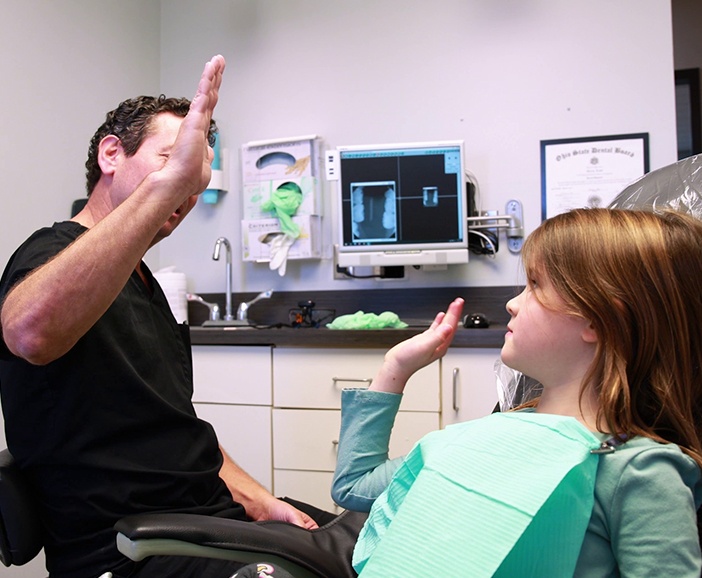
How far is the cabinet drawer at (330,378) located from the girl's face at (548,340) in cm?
145

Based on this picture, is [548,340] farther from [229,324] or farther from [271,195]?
[271,195]

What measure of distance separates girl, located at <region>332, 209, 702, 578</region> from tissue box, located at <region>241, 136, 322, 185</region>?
2.18m

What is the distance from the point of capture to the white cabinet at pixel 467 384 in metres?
2.30

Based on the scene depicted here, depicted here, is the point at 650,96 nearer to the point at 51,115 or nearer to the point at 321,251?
the point at 321,251

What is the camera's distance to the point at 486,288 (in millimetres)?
2873

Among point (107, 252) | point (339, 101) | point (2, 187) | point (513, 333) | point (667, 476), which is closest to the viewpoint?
point (667, 476)

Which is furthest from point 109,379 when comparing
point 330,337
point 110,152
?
point 330,337

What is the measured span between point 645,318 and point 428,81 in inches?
92.8

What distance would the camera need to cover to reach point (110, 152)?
1371mm

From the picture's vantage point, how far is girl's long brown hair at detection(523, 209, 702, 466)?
0.80 m

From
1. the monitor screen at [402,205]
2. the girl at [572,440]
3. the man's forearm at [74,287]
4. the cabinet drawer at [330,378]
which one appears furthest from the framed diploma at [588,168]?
the man's forearm at [74,287]

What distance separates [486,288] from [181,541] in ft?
7.09

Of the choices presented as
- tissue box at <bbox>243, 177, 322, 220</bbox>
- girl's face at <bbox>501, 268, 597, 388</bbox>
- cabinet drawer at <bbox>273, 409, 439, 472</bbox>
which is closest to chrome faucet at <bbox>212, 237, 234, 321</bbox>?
tissue box at <bbox>243, 177, 322, 220</bbox>

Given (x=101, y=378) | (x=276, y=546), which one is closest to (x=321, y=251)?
(x=101, y=378)
